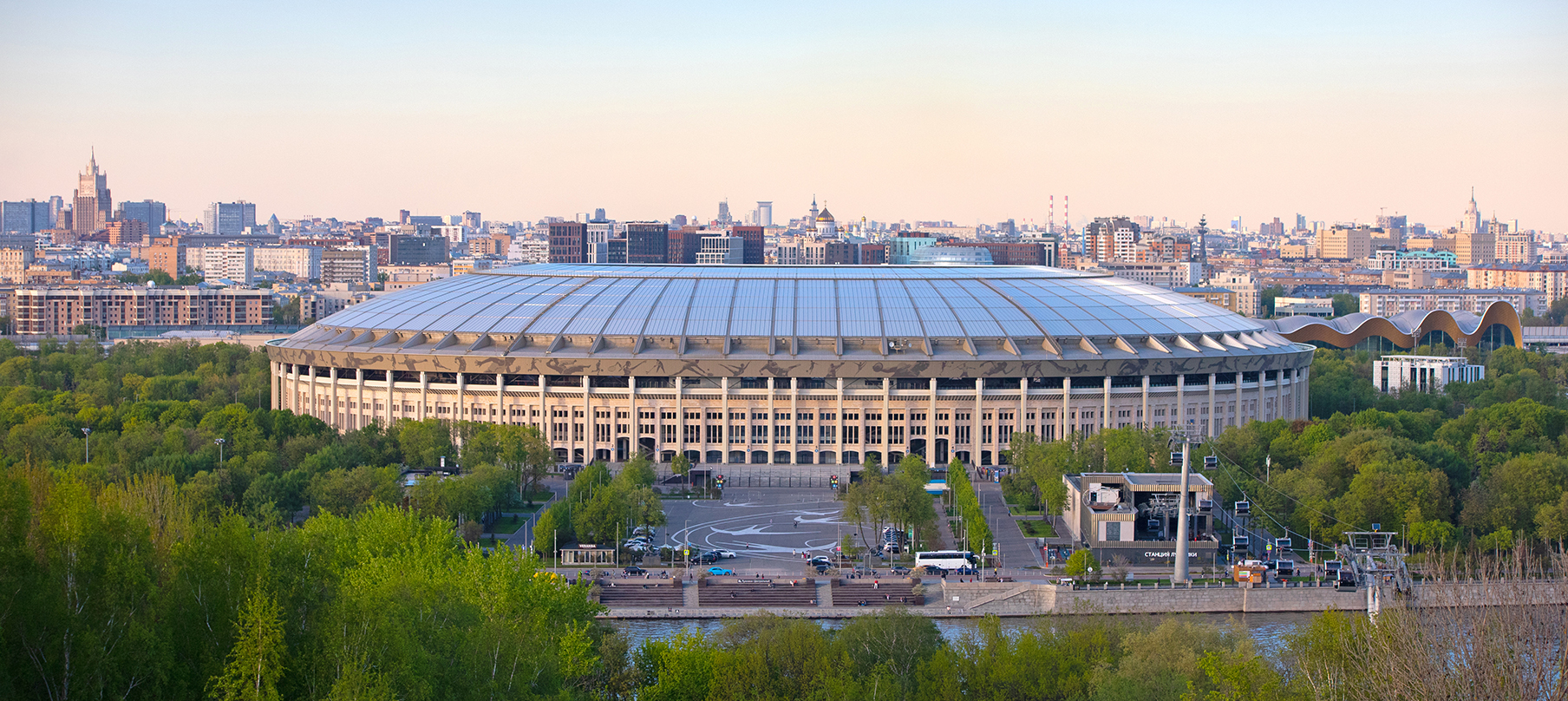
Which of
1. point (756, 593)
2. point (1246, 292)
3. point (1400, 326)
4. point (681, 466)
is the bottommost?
point (756, 593)

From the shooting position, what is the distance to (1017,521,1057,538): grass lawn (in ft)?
178

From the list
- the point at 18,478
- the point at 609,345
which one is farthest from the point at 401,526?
the point at 609,345

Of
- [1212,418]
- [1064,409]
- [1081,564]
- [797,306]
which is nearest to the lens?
[1081,564]

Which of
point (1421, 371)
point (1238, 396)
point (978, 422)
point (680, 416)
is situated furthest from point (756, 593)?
point (1421, 371)

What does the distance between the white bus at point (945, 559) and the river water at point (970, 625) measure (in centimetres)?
317

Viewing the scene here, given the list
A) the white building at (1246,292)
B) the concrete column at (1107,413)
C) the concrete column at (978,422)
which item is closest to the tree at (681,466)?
the concrete column at (978,422)

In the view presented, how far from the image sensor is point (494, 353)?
7019 centimetres

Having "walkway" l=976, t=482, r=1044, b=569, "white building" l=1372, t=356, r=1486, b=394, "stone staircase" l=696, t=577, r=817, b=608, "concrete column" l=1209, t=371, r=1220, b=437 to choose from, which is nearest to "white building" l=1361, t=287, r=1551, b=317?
"white building" l=1372, t=356, r=1486, b=394

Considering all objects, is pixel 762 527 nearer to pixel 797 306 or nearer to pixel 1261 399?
pixel 797 306

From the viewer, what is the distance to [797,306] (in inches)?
2928

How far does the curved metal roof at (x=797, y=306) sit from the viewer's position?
7175 centimetres

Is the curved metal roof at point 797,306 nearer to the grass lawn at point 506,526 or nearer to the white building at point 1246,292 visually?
the grass lawn at point 506,526

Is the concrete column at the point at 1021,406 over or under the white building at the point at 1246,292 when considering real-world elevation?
under

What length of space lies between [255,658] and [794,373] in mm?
43237
